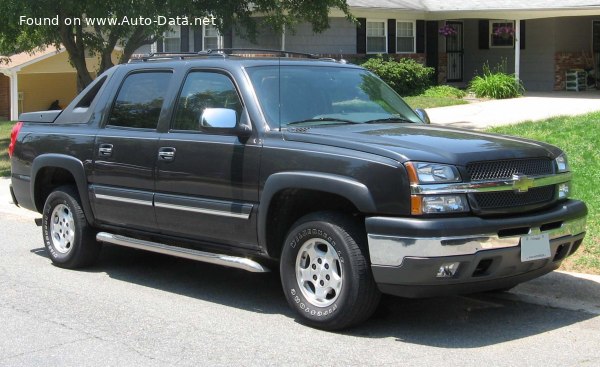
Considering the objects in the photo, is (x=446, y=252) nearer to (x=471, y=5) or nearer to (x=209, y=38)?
(x=471, y=5)

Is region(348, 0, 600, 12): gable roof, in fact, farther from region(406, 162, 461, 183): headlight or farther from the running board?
region(406, 162, 461, 183): headlight

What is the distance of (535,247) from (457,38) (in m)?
24.0

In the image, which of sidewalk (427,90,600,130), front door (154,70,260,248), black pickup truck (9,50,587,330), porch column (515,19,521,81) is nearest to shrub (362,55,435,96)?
porch column (515,19,521,81)

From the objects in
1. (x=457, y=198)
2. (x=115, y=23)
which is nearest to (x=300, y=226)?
(x=457, y=198)

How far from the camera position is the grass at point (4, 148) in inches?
642

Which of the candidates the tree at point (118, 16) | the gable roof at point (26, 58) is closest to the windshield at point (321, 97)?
the tree at point (118, 16)

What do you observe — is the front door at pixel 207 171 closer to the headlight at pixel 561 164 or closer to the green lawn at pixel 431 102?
the headlight at pixel 561 164

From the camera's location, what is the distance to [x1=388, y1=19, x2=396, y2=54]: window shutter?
2684 cm

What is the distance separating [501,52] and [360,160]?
2344cm

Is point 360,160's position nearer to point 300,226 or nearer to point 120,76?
point 300,226

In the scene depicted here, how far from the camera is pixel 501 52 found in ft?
91.9

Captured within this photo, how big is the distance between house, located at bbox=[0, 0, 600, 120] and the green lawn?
9.08ft

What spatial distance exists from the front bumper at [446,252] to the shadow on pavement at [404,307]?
435 mm

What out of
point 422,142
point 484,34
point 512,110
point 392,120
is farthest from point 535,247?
point 484,34
